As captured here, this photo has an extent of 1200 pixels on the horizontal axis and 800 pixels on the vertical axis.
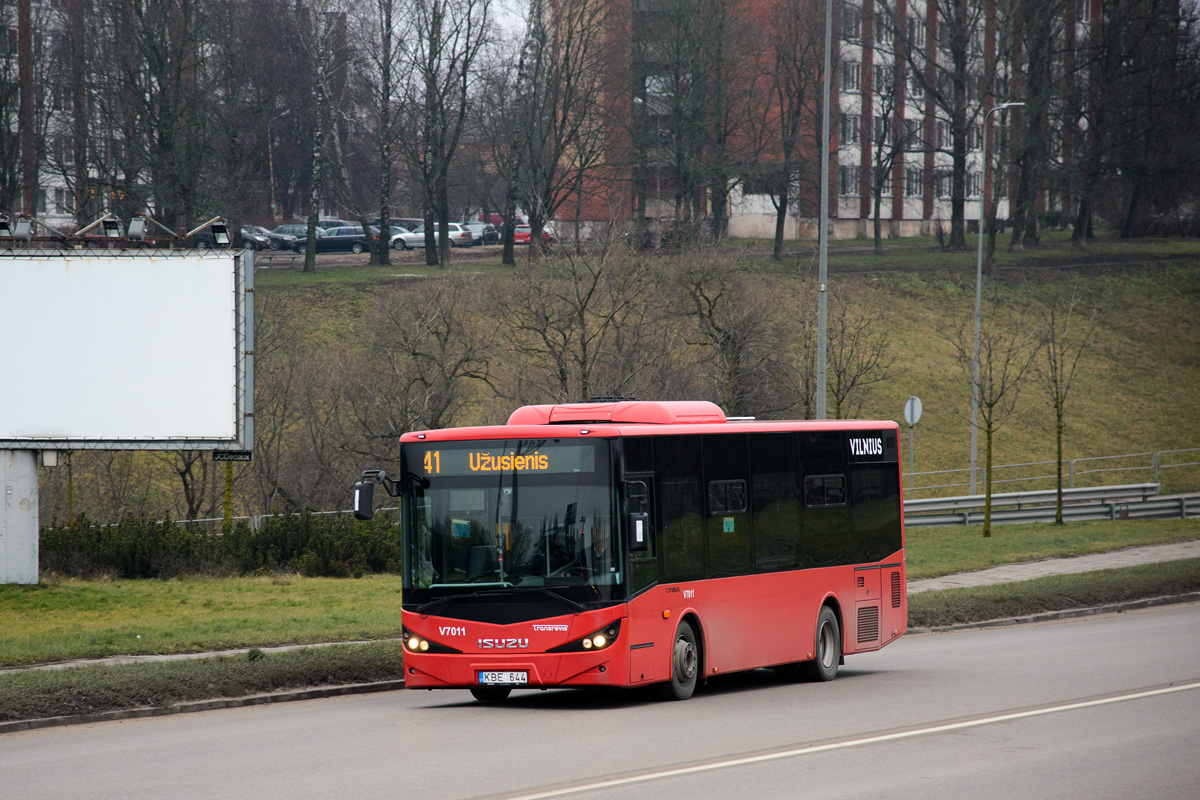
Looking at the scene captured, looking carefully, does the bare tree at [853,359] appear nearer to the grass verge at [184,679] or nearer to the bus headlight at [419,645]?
the grass verge at [184,679]

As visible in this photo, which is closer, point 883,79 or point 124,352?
point 124,352

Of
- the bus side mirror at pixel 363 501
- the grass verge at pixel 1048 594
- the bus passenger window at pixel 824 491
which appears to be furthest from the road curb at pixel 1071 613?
the bus side mirror at pixel 363 501

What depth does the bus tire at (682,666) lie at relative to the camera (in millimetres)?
13742

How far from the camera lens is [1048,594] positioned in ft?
79.7

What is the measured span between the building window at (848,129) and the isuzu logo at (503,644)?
6696 cm

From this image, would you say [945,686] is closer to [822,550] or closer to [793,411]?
[822,550]

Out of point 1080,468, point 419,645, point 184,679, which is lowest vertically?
point 1080,468

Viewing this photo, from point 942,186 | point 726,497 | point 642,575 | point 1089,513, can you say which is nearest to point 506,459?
point 642,575

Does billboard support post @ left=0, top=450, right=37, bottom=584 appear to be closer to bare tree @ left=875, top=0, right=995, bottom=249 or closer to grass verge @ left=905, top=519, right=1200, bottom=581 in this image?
grass verge @ left=905, top=519, right=1200, bottom=581

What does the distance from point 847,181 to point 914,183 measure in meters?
4.33

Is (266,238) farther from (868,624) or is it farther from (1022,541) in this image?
(868,624)

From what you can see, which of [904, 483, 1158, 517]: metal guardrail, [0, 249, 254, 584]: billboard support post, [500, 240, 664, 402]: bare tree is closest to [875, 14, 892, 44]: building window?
[904, 483, 1158, 517]: metal guardrail

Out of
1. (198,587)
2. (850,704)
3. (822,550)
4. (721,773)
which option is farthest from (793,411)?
(721,773)

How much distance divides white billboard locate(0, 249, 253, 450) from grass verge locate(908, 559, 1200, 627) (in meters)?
12.1
